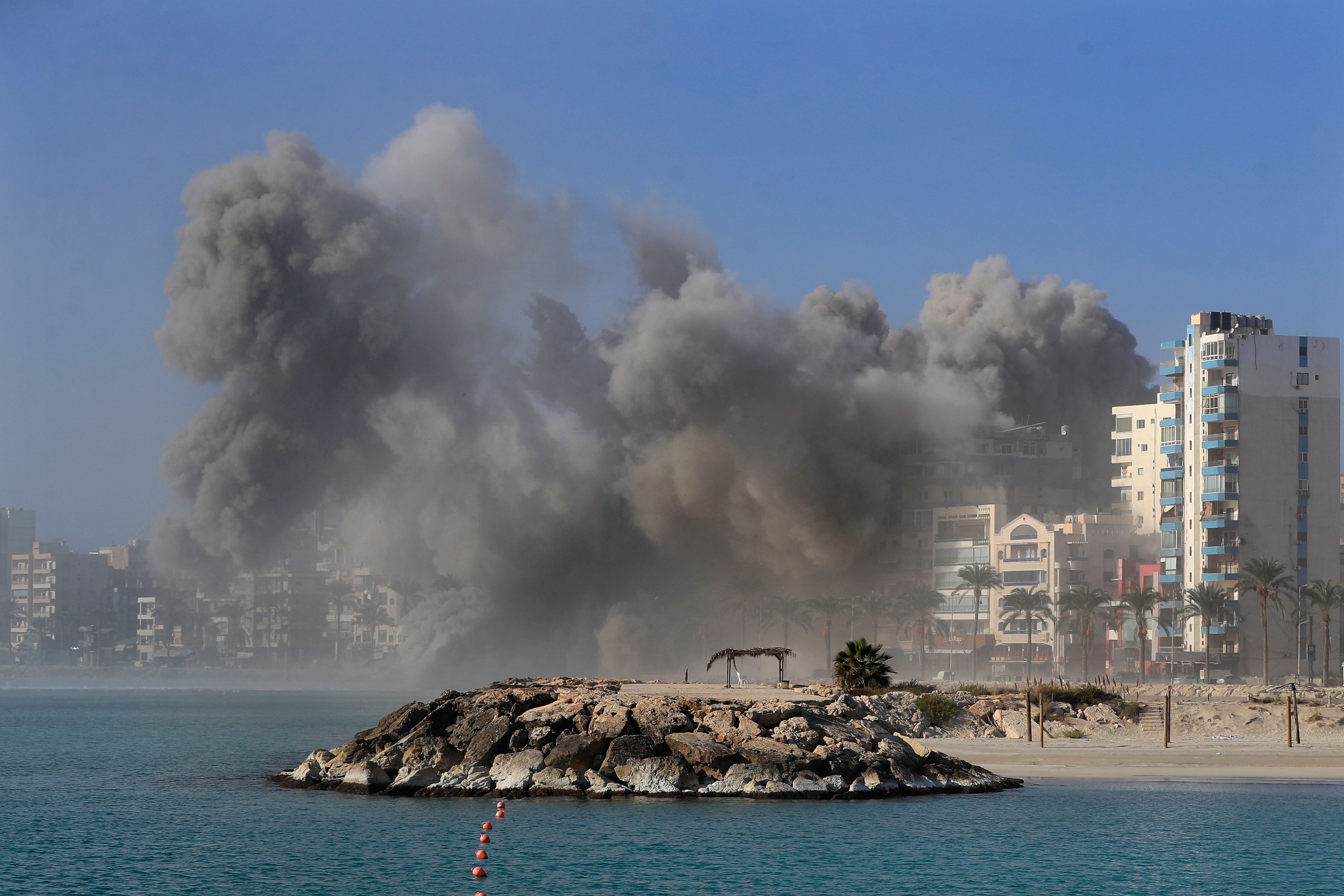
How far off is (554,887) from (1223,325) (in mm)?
105478

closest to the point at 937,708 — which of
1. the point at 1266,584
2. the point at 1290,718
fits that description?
the point at 1290,718

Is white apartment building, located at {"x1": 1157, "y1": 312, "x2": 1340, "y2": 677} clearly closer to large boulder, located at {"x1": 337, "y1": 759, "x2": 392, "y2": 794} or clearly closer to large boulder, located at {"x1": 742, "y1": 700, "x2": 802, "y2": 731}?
large boulder, located at {"x1": 742, "y1": 700, "x2": 802, "y2": 731}

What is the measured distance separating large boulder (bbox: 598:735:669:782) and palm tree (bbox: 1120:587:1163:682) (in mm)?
83459

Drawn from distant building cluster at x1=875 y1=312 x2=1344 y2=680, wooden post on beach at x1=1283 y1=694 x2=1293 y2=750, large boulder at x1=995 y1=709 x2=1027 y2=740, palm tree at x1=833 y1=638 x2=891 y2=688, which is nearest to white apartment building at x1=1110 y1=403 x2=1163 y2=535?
distant building cluster at x1=875 y1=312 x2=1344 y2=680

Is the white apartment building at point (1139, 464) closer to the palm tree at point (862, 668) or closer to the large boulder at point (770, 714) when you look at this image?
the palm tree at point (862, 668)

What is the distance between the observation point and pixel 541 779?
47.5m

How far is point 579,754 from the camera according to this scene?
47.4m

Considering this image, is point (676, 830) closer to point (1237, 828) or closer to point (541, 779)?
point (541, 779)

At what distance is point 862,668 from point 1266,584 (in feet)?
188

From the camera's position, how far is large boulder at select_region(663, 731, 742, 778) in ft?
152

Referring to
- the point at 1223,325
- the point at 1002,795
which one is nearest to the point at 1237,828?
the point at 1002,795

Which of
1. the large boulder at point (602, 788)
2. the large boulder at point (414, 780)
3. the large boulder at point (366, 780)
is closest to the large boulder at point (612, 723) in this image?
the large boulder at point (602, 788)

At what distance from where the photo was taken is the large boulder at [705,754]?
1826 inches

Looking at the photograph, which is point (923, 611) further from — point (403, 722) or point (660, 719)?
point (660, 719)
